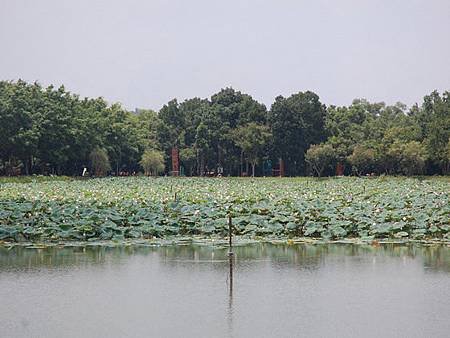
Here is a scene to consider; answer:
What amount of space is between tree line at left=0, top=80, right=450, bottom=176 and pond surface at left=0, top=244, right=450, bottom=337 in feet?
97.7

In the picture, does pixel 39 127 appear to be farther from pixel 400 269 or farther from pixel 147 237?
pixel 400 269

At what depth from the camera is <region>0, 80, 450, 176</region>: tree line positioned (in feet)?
149

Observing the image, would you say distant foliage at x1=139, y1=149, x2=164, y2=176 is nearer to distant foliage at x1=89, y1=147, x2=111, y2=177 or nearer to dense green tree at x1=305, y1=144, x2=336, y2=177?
distant foliage at x1=89, y1=147, x2=111, y2=177

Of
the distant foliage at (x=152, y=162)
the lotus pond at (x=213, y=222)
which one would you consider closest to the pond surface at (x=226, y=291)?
the lotus pond at (x=213, y=222)

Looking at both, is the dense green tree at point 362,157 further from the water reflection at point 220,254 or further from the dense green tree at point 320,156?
the water reflection at point 220,254

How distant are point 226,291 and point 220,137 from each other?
4308 centimetres

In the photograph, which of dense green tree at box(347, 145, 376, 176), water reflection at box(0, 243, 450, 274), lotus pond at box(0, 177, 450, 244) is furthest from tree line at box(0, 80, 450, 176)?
water reflection at box(0, 243, 450, 274)

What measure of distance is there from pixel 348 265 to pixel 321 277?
1.20 m

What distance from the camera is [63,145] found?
4594 cm

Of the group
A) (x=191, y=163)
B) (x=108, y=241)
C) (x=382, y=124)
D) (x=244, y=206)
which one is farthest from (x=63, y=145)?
(x=108, y=241)

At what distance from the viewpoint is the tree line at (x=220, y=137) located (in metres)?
45.5

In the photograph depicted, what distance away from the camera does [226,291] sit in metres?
11.1

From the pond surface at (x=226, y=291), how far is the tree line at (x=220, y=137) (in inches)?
1172

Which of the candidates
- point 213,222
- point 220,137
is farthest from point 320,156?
point 213,222
